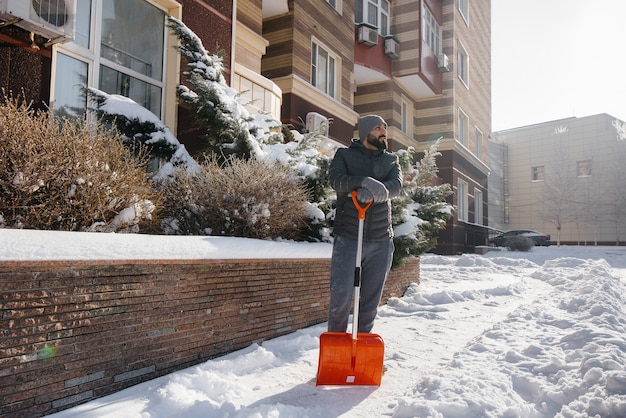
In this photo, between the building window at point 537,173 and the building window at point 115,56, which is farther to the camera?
the building window at point 537,173

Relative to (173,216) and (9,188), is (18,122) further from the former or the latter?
(173,216)

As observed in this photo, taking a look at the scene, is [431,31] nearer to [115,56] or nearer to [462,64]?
[462,64]

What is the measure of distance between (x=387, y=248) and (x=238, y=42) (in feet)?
27.7

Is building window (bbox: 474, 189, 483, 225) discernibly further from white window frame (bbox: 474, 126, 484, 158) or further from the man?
the man

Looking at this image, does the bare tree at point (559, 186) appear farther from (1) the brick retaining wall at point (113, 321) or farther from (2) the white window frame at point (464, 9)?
(1) the brick retaining wall at point (113, 321)

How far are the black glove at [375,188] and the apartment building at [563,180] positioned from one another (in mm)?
36992

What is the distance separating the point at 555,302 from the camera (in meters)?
7.28

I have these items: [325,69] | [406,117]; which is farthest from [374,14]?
[325,69]

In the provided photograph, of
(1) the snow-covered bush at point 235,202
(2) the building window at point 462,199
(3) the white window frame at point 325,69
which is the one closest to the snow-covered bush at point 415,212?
(1) the snow-covered bush at point 235,202

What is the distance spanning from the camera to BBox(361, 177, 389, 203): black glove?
10.9 ft

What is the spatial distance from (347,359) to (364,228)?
3.22ft

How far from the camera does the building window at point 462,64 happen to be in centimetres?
2383

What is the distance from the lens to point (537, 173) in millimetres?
41062

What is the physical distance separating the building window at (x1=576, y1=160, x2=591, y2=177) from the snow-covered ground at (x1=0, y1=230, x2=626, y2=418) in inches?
1476
